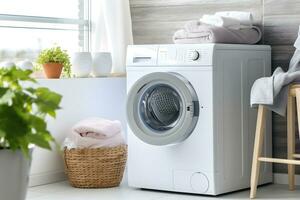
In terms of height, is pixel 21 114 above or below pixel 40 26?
below

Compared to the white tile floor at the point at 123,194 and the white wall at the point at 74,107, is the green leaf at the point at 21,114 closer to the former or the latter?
the white tile floor at the point at 123,194

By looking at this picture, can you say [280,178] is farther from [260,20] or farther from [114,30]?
[114,30]

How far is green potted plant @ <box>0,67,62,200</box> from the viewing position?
3.80ft

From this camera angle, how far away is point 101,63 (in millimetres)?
4309

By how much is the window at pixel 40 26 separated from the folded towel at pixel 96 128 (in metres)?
0.63

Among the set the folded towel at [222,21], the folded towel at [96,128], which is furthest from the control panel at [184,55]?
the folded towel at [96,128]

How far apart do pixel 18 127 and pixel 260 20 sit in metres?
3.11

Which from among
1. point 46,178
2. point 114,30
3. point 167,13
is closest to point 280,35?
point 167,13

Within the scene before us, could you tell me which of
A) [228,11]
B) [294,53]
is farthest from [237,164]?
[228,11]

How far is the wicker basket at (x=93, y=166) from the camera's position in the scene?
3.83 meters

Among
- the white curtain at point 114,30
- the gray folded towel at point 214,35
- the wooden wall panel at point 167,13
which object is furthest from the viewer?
the white curtain at point 114,30

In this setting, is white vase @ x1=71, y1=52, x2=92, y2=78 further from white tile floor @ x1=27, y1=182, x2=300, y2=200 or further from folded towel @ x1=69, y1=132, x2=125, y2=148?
white tile floor @ x1=27, y1=182, x2=300, y2=200

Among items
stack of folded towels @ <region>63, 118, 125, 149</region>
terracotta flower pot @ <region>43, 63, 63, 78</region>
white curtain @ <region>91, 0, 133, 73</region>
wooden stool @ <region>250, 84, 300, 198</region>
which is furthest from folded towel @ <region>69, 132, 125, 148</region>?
wooden stool @ <region>250, 84, 300, 198</region>

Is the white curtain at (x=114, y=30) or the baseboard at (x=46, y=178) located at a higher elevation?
the white curtain at (x=114, y=30)
